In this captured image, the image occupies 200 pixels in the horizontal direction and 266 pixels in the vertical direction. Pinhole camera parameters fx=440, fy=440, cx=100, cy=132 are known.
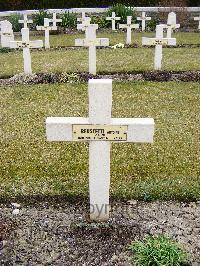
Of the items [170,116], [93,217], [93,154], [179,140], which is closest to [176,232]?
[93,217]

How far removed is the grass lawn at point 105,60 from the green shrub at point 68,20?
396cm

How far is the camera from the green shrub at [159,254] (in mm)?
3344

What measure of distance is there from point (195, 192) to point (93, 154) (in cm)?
141

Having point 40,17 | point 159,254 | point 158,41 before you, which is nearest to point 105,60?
point 158,41

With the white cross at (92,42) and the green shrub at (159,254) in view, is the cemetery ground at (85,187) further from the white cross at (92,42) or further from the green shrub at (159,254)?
the white cross at (92,42)

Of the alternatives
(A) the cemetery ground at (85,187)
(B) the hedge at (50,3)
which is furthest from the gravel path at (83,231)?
(B) the hedge at (50,3)

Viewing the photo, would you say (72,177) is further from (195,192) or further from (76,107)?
(76,107)

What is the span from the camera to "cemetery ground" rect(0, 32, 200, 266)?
12.4ft

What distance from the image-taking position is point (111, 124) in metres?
3.73

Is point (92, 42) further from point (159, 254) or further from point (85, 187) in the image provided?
point (159, 254)

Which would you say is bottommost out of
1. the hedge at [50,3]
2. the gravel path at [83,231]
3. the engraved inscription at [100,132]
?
the gravel path at [83,231]

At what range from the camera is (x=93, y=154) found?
12.7 ft

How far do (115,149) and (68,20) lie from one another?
1210cm

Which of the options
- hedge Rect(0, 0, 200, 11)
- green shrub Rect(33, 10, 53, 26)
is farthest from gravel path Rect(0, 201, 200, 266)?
hedge Rect(0, 0, 200, 11)
